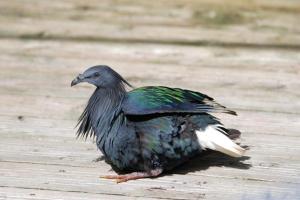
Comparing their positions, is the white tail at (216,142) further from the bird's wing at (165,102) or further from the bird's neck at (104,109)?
the bird's neck at (104,109)

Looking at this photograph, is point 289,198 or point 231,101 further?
point 231,101

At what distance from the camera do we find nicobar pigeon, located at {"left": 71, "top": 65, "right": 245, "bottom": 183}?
12.8 ft

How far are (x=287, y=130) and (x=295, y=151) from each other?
0.33 m

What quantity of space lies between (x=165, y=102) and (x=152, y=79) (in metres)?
1.78

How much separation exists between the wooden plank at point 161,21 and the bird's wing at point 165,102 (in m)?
2.55

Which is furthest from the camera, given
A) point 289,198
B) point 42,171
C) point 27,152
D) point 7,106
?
point 7,106

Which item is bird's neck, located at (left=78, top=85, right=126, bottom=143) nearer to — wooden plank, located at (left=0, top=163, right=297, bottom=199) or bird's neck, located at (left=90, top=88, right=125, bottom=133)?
bird's neck, located at (left=90, top=88, right=125, bottom=133)

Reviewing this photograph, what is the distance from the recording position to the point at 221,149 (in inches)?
154

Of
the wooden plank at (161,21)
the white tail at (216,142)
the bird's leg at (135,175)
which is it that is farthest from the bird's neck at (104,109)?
the wooden plank at (161,21)

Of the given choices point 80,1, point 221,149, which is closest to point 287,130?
point 221,149

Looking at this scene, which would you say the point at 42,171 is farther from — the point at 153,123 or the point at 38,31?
the point at 38,31

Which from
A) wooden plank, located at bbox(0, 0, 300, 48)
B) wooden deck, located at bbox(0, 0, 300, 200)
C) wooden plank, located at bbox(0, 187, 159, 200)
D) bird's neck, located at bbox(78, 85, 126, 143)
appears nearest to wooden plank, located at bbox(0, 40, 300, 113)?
wooden deck, located at bbox(0, 0, 300, 200)

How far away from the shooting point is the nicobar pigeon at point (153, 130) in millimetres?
3889

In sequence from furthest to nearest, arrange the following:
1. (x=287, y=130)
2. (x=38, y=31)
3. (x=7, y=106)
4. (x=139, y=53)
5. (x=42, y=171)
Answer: (x=38, y=31), (x=139, y=53), (x=7, y=106), (x=287, y=130), (x=42, y=171)
